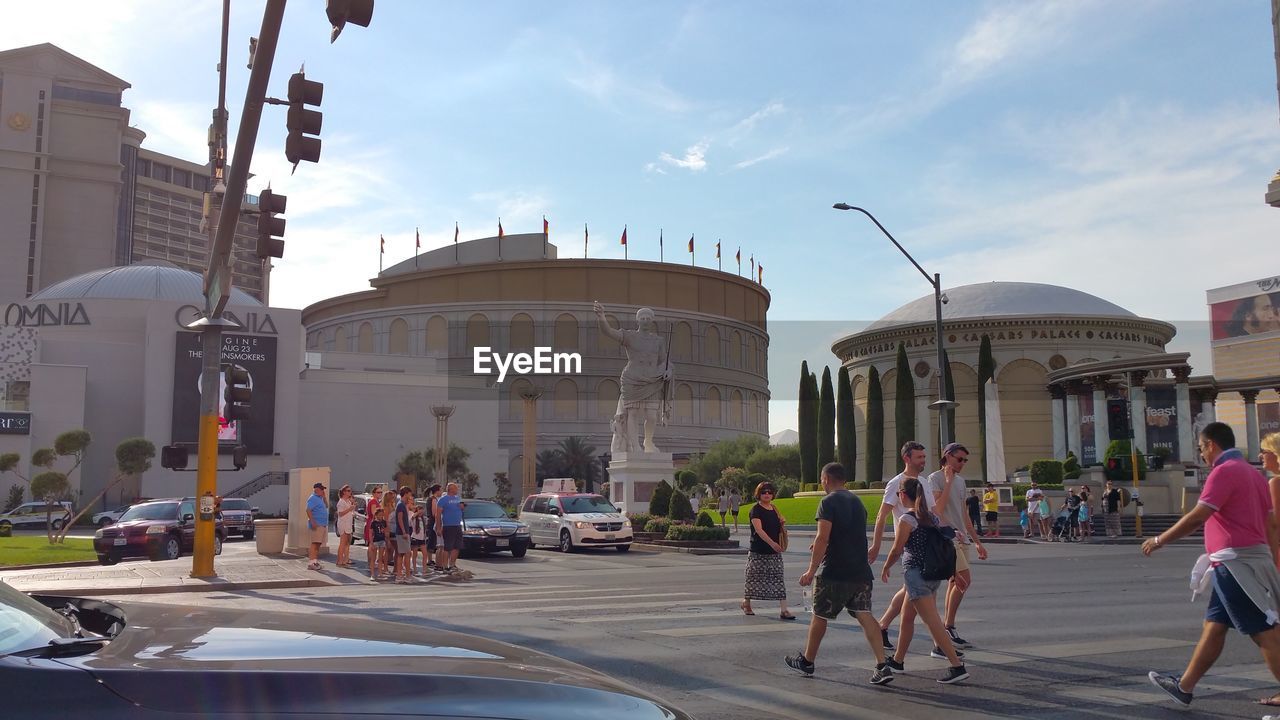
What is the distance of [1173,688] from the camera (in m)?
7.23

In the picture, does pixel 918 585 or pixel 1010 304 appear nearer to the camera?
pixel 918 585

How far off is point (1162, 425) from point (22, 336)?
61.9 meters

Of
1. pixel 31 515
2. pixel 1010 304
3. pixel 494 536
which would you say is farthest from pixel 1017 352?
pixel 31 515

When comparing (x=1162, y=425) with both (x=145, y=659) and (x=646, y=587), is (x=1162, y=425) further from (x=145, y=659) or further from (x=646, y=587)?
(x=145, y=659)

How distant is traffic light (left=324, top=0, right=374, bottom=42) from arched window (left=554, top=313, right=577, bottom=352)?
3643 inches

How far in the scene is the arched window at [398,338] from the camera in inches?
4149

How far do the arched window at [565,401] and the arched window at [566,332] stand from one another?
3469 millimetres

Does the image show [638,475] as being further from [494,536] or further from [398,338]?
[398,338]

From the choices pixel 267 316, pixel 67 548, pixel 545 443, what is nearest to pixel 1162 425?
pixel 67 548

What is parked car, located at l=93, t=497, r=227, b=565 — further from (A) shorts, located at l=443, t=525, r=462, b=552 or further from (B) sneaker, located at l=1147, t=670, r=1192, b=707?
(B) sneaker, located at l=1147, t=670, r=1192, b=707

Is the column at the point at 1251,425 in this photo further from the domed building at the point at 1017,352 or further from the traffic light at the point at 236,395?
the traffic light at the point at 236,395

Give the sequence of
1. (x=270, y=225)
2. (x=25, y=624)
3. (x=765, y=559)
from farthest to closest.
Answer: (x=270, y=225)
(x=765, y=559)
(x=25, y=624)

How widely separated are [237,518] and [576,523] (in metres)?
15.4

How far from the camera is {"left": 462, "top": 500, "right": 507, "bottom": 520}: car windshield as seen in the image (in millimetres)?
28070
